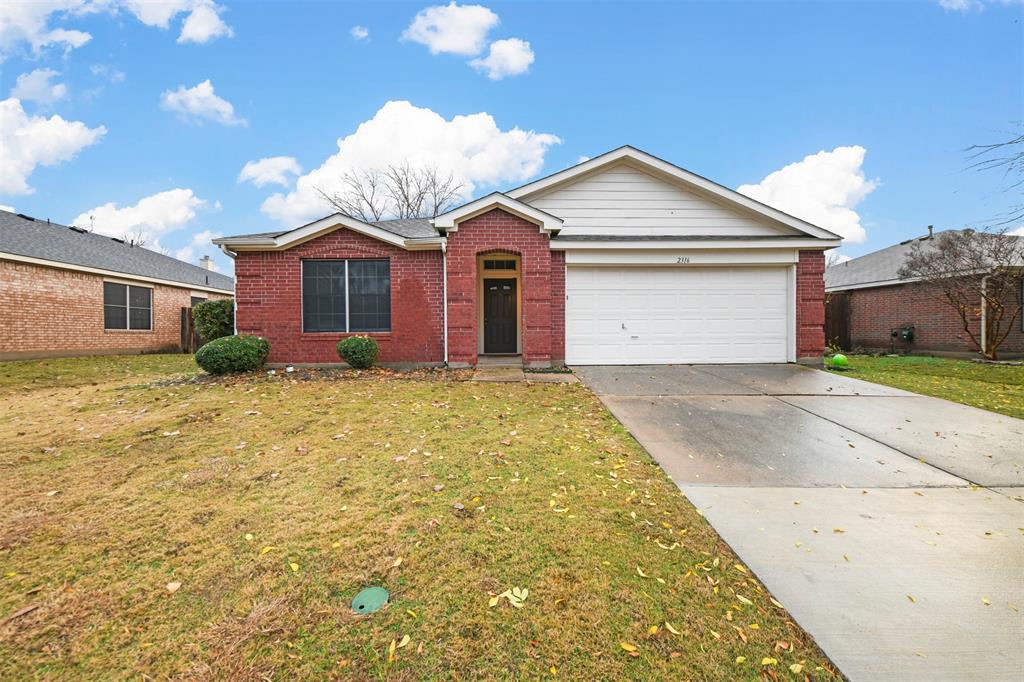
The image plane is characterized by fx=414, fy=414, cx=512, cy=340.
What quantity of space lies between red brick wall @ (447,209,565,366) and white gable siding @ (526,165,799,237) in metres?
1.73

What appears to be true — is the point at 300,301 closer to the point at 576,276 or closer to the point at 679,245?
the point at 576,276

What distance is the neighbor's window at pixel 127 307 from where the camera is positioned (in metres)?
15.4

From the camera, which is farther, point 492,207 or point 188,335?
point 188,335

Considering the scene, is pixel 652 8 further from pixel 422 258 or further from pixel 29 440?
pixel 29 440

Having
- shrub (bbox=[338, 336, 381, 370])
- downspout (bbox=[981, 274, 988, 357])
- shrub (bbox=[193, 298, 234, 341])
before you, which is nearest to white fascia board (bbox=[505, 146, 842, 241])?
shrub (bbox=[338, 336, 381, 370])

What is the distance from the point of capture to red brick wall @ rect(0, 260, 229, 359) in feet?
41.0

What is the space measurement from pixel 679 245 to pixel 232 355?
36.3 ft

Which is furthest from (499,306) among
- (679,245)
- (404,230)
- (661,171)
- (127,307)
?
(127,307)

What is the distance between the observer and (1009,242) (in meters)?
13.3

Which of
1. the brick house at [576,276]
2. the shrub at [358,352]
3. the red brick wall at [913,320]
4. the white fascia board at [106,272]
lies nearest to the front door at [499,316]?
the brick house at [576,276]

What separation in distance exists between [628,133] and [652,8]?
3269 mm

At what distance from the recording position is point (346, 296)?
34.4 ft

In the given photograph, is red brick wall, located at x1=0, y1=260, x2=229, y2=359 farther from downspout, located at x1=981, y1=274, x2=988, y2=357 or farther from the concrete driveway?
downspout, located at x1=981, y1=274, x2=988, y2=357

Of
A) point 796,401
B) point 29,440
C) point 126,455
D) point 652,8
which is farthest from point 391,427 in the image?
point 652,8
